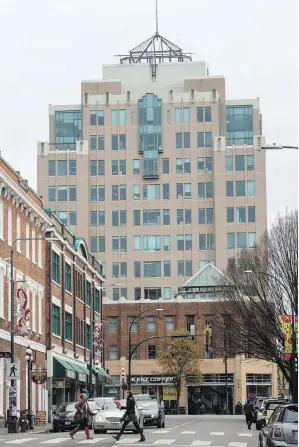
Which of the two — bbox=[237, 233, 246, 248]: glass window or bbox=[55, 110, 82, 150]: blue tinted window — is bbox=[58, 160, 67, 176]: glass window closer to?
bbox=[55, 110, 82, 150]: blue tinted window

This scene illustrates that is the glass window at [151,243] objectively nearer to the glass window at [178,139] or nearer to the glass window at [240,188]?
the glass window at [240,188]

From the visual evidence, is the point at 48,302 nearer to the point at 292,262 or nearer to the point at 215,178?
the point at 292,262

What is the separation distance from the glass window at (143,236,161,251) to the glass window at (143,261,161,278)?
1.79 m

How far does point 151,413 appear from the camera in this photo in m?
51.7

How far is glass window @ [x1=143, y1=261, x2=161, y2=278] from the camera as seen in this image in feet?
431

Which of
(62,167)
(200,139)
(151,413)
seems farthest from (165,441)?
(62,167)

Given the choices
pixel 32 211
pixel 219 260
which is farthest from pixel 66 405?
pixel 219 260

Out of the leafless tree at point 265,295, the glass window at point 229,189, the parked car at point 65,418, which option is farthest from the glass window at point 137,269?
the parked car at point 65,418

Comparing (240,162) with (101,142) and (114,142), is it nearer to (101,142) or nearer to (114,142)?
(114,142)

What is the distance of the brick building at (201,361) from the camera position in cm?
11312

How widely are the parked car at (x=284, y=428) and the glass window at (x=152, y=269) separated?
105755 millimetres

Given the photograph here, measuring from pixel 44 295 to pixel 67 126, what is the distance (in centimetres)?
7641

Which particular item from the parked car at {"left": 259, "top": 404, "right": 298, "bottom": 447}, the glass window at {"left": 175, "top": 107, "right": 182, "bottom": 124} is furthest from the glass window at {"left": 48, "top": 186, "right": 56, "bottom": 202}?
the parked car at {"left": 259, "top": 404, "right": 298, "bottom": 447}

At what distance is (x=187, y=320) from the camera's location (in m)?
116
